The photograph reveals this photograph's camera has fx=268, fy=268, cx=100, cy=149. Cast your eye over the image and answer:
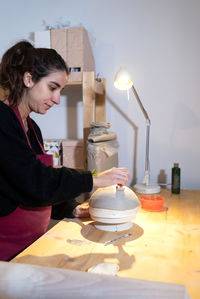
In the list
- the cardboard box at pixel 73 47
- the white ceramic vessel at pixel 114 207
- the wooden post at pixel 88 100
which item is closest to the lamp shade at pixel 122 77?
the wooden post at pixel 88 100

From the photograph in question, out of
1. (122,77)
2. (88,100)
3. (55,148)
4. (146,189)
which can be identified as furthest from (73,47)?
(146,189)

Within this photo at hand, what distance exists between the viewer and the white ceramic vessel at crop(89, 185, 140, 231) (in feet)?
3.05

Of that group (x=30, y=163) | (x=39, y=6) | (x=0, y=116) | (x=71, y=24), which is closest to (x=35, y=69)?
(x=0, y=116)

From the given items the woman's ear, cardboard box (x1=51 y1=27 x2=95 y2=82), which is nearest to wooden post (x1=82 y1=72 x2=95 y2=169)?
cardboard box (x1=51 y1=27 x2=95 y2=82)

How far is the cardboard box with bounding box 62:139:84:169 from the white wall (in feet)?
0.99

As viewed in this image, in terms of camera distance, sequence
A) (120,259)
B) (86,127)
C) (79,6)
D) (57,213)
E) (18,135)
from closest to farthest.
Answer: (120,259), (18,135), (57,213), (86,127), (79,6)

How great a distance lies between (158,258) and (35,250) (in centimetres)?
37

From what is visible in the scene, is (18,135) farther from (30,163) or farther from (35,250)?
(35,250)

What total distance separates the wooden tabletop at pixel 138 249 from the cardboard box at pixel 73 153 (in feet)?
2.07

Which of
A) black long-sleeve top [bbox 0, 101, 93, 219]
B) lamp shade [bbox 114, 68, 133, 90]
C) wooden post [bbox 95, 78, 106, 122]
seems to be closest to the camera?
black long-sleeve top [bbox 0, 101, 93, 219]

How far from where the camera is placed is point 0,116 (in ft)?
2.86

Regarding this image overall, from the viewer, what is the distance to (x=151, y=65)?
1741 mm

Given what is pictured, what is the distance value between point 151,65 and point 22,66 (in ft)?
3.28

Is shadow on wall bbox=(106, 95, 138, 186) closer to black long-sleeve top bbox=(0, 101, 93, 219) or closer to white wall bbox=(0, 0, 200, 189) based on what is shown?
white wall bbox=(0, 0, 200, 189)
